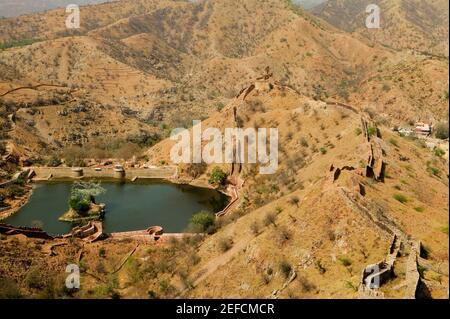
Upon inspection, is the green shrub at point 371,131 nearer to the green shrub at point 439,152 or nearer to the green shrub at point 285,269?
the green shrub at point 439,152

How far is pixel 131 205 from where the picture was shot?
49.4 metres

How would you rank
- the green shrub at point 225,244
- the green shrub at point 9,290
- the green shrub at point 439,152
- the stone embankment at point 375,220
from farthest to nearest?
1. the green shrub at point 439,152
2. the green shrub at point 225,244
3. the green shrub at point 9,290
4. the stone embankment at point 375,220

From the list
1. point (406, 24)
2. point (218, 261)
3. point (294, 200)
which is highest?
point (406, 24)

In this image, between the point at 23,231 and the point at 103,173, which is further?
the point at 103,173

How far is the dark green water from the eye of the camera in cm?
4388

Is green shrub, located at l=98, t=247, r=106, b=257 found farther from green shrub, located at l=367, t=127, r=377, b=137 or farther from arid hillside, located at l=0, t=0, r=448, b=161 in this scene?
arid hillside, located at l=0, t=0, r=448, b=161

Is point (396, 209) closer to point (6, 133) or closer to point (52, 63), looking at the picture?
point (6, 133)

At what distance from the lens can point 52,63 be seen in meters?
110

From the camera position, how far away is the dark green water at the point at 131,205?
4388 centimetres

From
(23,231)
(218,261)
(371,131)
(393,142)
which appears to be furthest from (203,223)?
(393,142)

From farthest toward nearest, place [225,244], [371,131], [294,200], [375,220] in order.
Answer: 1. [371,131]
2. [294,200]
3. [225,244]
4. [375,220]

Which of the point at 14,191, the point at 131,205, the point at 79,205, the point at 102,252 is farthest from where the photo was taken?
the point at 14,191

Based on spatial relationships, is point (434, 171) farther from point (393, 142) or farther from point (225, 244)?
point (225, 244)

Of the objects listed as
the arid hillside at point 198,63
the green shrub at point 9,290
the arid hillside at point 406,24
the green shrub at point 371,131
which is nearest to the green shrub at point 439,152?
the green shrub at point 371,131
